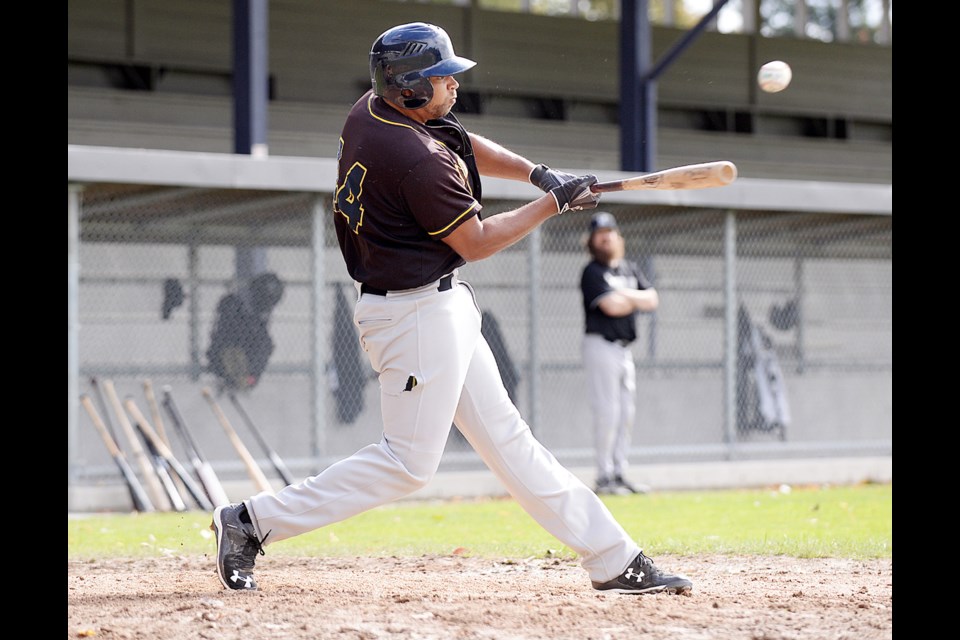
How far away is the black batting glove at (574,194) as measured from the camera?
4.25 meters

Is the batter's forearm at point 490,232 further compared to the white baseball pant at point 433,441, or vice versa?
the white baseball pant at point 433,441

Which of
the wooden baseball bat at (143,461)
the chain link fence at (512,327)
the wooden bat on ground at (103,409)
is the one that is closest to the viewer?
the wooden baseball bat at (143,461)

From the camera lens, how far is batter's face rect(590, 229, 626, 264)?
31.6ft

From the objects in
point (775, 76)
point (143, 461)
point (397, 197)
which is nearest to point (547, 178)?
point (397, 197)

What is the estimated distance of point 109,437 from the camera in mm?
8984

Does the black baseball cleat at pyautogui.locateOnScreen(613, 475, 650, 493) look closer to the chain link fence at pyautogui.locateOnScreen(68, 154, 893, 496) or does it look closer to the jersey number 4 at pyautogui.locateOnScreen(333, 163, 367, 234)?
the chain link fence at pyautogui.locateOnScreen(68, 154, 893, 496)

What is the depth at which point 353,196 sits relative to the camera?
4.27m

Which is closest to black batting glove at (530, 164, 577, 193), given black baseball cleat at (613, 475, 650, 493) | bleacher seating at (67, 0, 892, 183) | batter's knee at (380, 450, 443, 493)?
batter's knee at (380, 450, 443, 493)

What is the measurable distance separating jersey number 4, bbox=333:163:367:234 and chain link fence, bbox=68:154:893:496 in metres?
5.17

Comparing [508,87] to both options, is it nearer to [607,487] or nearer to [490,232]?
[607,487]

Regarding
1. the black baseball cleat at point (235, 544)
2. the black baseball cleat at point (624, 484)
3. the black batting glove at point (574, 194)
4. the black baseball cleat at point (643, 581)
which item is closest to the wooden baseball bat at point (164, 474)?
the black baseball cleat at point (624, 484)

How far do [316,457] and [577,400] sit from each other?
12.4ft

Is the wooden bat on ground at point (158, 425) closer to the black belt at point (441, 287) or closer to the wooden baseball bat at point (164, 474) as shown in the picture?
the wooden baseball bat at point (164, 474)
